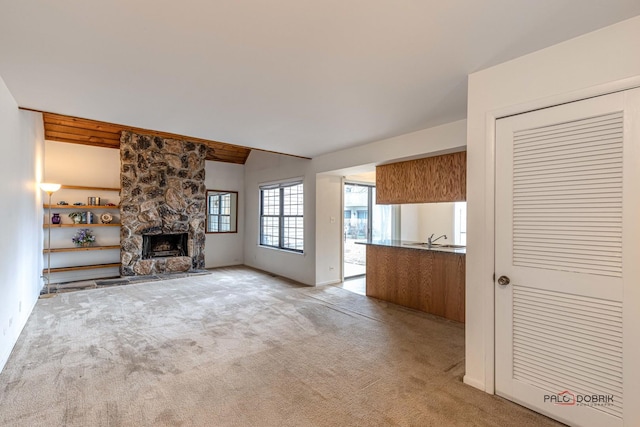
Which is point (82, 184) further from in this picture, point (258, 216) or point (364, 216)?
point (364, 216)

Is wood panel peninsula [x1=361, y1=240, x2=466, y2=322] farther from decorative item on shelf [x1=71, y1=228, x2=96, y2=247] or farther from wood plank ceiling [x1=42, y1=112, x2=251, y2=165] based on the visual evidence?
decorative item on shelf [x1=71, y1=228, x2=96, y2=247]

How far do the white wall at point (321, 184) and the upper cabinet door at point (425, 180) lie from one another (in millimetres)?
232

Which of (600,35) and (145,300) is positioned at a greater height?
(600,35)

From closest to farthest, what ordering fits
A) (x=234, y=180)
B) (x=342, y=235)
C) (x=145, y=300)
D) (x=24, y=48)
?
(x=24, y=48)
(x=145, y=300)
(x=342, y=235)
(x=234, y=180)

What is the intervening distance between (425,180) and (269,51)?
9.57 ft

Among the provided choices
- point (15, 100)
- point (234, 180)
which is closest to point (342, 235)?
point (234, 180)

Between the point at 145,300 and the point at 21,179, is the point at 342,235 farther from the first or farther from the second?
the point at 21,179

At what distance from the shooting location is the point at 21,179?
138 inches

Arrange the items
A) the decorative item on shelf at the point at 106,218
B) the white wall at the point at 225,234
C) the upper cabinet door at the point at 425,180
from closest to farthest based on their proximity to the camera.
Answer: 1. the upper cabinet door at the point at 425,180
2. the decorative item on shelf at the point at 106,218
3. the white wall at the point at 225,234

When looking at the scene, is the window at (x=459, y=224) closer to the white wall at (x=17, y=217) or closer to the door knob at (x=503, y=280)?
the door knob at (x=503, y=280)

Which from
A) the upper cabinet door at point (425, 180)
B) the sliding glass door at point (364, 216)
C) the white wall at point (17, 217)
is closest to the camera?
the white wall at point (17, 217)

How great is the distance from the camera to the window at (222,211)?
7797 mm

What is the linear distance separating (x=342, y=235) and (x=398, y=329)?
2.77 m

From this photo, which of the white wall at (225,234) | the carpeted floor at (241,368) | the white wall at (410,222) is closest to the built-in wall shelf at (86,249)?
the carpeted floor at (241,368)
